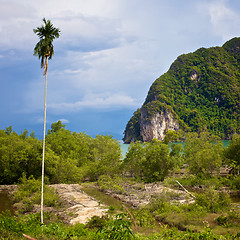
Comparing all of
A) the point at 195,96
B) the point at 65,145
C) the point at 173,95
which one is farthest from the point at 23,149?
the point at 195,96

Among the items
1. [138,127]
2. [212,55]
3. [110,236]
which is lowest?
[110,236]

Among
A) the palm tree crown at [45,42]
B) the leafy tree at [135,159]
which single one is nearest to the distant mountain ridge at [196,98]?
the leafy tree at [135,159]

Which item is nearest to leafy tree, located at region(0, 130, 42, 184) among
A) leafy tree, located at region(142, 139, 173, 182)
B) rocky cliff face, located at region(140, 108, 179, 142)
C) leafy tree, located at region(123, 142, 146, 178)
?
leafy tree, located at region(123, 142, 146, 178)

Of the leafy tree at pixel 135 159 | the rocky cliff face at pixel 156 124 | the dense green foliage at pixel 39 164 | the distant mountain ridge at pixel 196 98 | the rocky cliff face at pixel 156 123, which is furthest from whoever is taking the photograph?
the distant mountain ridge at pixel 196 98

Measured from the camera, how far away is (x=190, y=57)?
147500 mm

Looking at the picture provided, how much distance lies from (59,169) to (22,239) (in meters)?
21.5

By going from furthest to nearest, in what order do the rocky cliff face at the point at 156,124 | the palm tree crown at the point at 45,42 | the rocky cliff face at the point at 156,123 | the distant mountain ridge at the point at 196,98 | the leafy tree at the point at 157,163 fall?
1. the distant mountain ridge at the point at 196,98
2. the rocky cliff face at the point at 156,124
3. the rocky cliff face at the point at 156,123
4. the leafy tree at the point at 157,163
5. the palm tree crown at the point at 45,42

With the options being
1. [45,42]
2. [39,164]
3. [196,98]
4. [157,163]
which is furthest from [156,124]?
[45,42]

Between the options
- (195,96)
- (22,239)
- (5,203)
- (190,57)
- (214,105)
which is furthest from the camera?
(190,57)

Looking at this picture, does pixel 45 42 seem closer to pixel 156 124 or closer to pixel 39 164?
pixel 39 164

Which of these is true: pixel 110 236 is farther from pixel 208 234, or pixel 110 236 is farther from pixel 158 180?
pixel 158 180

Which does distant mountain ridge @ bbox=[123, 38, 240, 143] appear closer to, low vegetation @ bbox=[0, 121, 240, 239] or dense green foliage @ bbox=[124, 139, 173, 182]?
low vegetation @ bbox=[0, 121, 240, 239]

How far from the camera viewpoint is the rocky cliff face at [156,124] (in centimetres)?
11588

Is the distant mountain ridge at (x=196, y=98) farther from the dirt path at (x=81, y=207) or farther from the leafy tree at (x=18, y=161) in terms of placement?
the dirt path at (x=81, y=207)
